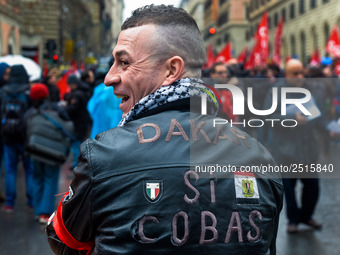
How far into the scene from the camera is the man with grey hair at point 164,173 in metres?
1.59

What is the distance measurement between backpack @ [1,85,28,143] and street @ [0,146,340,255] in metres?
0.97

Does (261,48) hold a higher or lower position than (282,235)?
higher

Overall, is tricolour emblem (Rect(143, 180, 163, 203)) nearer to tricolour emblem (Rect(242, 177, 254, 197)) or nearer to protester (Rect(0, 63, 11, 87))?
tricolour emblem (Rect(242, 177, 254, 197))

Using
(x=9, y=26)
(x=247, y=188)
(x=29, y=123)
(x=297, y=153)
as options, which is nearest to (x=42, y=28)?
(x=9, y=26)

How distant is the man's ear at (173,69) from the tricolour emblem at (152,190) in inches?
13.3

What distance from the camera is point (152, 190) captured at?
159 cm

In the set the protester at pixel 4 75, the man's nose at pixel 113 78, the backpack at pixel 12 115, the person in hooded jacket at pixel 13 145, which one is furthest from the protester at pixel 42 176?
the man's nose at pixel 113 78

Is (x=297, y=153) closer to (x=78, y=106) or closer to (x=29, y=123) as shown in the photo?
(x=29, y=123)

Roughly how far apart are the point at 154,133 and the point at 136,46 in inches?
12.0

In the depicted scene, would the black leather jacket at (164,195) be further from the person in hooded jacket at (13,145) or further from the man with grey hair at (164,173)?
the person in hooded jacket at (13,145)

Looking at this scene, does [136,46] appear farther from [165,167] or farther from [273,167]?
[273,167]

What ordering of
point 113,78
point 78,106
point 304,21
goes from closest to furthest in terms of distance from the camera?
point 113,78 → point 78,106 → point 304,21

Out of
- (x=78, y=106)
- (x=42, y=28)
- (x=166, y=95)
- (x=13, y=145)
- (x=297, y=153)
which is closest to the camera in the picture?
(x=166, y=95)

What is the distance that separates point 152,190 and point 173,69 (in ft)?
1.32
